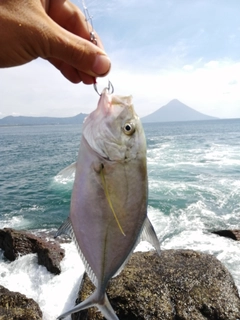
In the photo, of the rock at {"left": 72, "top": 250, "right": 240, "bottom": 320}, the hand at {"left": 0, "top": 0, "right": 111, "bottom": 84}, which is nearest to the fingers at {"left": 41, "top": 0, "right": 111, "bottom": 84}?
the hand at {"left": 0, "top": 0, "right": 111, "bottom": 84}

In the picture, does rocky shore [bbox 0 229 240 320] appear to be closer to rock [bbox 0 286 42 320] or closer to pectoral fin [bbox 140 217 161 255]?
rock [bbox 0 286 42 320]

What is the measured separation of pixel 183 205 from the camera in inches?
668

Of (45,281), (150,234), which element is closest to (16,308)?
(45,281)

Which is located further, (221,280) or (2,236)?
(2,236)

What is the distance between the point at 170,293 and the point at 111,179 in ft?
15.9

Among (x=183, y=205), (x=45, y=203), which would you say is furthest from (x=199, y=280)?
(x=45, y=203)

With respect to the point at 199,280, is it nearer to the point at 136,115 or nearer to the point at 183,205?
the point at 136,115

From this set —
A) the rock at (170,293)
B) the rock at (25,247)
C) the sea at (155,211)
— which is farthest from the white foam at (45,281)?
the rock at (170,293)

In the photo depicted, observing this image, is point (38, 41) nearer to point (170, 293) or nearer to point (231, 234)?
point (170, 293)

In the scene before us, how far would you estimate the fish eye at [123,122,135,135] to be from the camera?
2650 mm

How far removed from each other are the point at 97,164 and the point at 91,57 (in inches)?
40.9

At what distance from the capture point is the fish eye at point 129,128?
2.65 m

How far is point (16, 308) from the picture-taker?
6711 millimetres

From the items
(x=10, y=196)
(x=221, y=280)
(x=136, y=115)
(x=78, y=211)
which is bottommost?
(x=10, y=196)
